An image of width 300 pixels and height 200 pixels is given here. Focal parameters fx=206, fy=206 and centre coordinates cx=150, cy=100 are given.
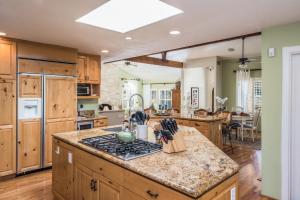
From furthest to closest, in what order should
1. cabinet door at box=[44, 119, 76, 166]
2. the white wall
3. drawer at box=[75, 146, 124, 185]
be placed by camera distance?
the white wall, cabinet door at box=[44, 119, 76, 166], drawer at box=[75, 146, 124, 185]

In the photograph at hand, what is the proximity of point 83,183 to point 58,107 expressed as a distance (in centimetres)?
232

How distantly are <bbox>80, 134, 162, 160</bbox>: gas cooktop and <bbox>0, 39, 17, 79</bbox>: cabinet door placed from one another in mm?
2206

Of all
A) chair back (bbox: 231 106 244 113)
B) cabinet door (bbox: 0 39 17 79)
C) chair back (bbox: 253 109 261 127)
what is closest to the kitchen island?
chair back (bbox: 253 109 261 127)

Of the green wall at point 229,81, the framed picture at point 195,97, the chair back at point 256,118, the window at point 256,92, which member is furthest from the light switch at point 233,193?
the green wall at point 229,81

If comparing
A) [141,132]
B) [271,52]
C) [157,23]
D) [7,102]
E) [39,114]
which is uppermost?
[157,23]

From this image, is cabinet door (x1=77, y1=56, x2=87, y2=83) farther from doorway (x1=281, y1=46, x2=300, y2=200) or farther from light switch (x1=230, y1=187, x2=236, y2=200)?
light switch (x1=230, y1=187, x2=236, y2=200)

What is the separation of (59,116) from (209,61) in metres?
5.38

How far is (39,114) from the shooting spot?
12.5 ft

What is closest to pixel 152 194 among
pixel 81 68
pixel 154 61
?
pixel 81 68

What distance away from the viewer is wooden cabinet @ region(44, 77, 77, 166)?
A: 12.8ft

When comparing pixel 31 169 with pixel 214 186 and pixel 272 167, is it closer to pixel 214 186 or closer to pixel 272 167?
pixel 214 186

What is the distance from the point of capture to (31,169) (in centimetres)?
373

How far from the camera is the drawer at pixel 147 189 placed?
126cm

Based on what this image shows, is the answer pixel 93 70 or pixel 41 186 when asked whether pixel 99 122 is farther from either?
pixel 41 186
